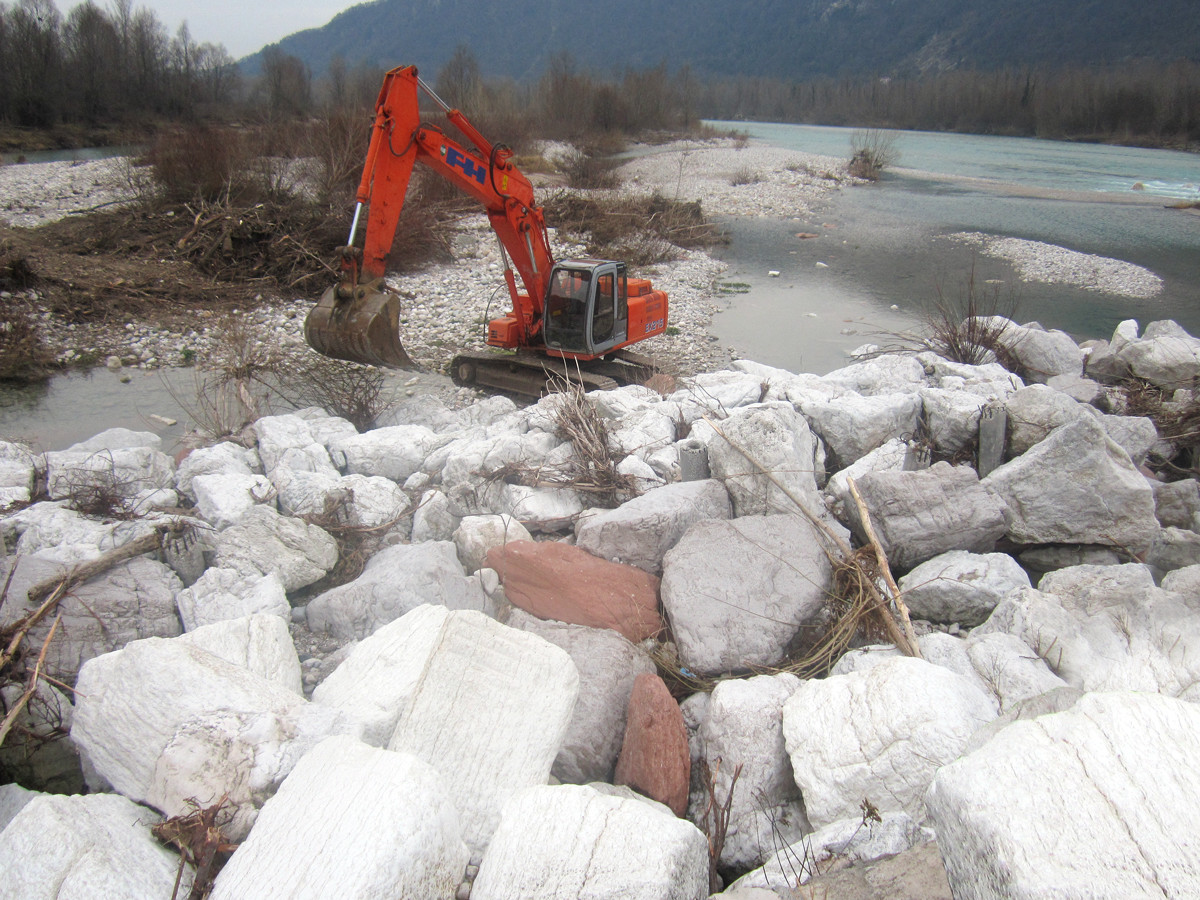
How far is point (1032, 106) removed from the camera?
46.5m

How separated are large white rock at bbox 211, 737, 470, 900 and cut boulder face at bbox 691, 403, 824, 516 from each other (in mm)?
2458

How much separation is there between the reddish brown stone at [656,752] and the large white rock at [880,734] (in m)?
0.38

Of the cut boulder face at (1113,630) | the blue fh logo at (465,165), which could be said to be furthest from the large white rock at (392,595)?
the blue fh logo at (465,165)

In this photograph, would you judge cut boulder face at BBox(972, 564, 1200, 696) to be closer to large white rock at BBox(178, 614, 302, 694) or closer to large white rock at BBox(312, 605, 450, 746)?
large white rock at BBox(312, 605, 450, 746)

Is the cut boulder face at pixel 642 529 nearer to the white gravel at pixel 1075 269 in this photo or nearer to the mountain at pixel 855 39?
the white gravel at pixel 1075 269

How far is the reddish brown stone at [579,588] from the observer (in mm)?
3246

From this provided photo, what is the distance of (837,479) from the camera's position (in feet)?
13.6

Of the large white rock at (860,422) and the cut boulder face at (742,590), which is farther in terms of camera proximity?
the large white rock at (860,422)

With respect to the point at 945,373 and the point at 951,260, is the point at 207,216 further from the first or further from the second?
the point at 951,260

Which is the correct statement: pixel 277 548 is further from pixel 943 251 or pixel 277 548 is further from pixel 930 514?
pixel 943 251

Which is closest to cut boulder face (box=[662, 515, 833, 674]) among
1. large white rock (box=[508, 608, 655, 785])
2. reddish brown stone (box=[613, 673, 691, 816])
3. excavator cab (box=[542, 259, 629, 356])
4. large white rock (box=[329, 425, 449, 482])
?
large white rock (box=[508, 608, 655, 785])

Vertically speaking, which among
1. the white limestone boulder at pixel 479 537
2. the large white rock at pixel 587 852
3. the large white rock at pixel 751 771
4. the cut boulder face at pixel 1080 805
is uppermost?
the cut boulder face at pixel 1080 805

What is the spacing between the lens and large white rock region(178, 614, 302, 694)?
259cm

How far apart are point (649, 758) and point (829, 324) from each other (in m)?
10.5
